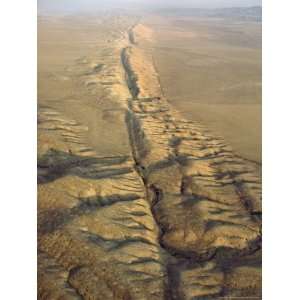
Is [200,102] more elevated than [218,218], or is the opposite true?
[200,102]

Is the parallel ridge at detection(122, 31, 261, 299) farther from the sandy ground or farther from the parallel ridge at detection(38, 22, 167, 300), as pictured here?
the sandy ground

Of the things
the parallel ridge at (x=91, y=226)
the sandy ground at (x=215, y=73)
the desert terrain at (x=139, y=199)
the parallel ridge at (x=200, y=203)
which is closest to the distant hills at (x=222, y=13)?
the sandy ground at (x=215, y=73)

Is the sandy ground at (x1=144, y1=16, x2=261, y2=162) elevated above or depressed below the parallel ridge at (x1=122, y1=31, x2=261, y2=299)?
above

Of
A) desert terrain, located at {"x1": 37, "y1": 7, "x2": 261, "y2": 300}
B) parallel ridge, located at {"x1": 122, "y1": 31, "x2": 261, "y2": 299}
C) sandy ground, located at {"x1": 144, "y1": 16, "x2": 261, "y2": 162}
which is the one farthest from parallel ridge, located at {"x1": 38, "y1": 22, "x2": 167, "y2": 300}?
sandy ground, located at {"x1": 144, "y1": 16, "x2": 261, "y2": 162}

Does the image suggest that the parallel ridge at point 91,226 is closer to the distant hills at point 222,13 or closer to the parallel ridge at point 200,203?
the parallel ridge at point 200,203

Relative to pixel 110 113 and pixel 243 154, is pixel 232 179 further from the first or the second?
pixel 110 113
